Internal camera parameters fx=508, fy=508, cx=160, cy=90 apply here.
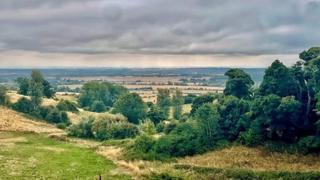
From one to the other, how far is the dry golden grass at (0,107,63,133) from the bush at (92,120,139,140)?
14265mm

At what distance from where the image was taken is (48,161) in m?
75.6

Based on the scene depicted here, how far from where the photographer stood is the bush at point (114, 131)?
11144cm

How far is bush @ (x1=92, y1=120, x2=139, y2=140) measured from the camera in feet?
366

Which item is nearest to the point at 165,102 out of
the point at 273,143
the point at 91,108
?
the point at 91,108

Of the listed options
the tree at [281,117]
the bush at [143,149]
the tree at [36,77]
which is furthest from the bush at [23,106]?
the tree at [281,117]

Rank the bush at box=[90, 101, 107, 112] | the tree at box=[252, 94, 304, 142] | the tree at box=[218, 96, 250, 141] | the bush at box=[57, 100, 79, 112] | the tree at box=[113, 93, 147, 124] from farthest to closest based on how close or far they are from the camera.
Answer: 1. the bush at box=[90, 101, 107, 112]
2. the bush at box=[57, 100, 79, 112]
3. the tree at box=[113, 93, 147, 124]
4. the tree at box=[218, 96, 250, 141]
5. the tree at box=[252, 94, 304, 142]

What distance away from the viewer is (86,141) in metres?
108

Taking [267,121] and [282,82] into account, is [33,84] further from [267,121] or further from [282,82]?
[267,121]

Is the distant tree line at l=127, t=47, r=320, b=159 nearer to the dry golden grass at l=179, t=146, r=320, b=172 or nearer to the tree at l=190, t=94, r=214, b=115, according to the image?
the dry golden grass at l=179, t=146, r=320, b=172

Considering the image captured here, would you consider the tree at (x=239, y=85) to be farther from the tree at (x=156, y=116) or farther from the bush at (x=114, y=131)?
the tree at (x=156, y=116)

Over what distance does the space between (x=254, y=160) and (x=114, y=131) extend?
45.3 metres

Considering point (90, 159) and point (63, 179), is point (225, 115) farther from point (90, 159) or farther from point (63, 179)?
point (63, 179)

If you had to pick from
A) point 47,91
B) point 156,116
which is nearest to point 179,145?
point 156,116

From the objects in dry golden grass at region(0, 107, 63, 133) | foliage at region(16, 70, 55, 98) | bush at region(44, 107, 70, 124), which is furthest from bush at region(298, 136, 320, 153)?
foliage at region(16, 70, 55, 98)
